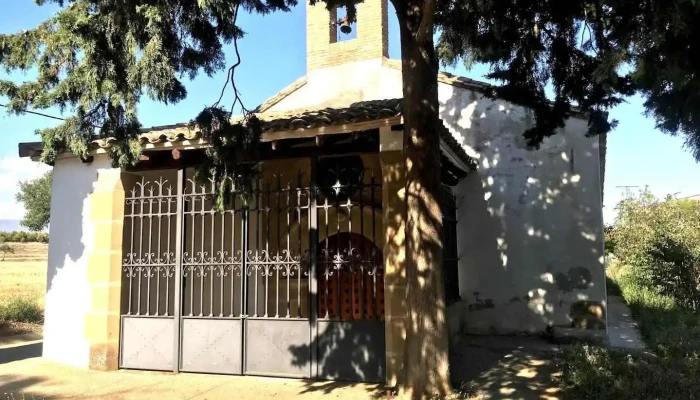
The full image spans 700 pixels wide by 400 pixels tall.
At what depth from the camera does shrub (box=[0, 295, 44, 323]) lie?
1083 cm

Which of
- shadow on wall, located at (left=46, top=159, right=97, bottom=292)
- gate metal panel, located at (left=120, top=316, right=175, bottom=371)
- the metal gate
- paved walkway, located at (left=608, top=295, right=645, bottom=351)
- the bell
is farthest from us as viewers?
the bell

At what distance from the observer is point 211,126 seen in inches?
215

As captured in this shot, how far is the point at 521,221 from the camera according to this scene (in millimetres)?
8945

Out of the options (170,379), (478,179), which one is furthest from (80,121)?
(478,179)

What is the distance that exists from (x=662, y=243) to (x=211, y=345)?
10.3 meters

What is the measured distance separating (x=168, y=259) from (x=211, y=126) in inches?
89.8

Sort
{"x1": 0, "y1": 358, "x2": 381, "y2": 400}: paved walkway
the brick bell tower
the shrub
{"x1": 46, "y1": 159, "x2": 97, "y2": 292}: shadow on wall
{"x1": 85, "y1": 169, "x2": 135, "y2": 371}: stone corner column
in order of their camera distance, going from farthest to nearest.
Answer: the shrub, the brick bell tower, {"x1": 46, "y1": 159, "x2": 97, "y2": 292}: shadow on wall, {"x1": 85, "y1": 169, "x2": 135, "y2": 371}: stone corner column, {"x1": 0, "y1": 358, "x2": 381, "y2": 400}: paved walkway

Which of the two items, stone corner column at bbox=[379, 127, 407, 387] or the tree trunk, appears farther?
stone corner column at bbox=[379, 127, 407, 387]

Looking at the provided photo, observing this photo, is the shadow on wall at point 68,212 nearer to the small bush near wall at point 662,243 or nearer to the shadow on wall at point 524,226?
the shadow on wall at point 524,226

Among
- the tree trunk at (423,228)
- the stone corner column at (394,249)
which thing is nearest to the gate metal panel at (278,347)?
the stone corner column at (394,249)

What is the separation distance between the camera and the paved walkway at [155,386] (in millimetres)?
5523

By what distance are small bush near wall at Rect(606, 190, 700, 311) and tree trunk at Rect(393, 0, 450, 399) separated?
27.2 ft

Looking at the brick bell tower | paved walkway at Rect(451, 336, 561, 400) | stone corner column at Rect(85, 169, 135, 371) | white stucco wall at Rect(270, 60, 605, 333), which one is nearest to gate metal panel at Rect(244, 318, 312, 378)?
paved walkway at Rect(451, 336, 561, 400)

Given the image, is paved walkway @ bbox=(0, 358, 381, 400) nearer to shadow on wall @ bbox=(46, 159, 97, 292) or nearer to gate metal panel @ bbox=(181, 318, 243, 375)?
gate metal panel @ bbox=(181, 318, 243, 375)
